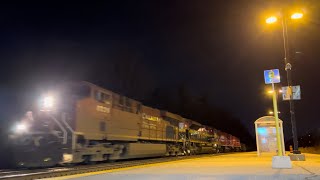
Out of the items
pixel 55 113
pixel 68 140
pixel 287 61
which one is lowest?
pixel 68 140


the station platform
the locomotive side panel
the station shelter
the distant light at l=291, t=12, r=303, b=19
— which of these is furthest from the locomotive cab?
the station shelter

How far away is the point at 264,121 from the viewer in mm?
24828

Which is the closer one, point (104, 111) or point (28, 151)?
point (28, 151)

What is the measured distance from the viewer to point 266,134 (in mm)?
26344

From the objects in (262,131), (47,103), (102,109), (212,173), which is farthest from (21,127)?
(262,131)

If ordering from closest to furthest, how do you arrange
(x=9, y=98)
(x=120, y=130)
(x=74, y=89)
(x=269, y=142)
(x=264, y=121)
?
(x=74, y=89), (x=9, y=98), (x=120, y=130), (x=264, y=121), (x=269, y=142)

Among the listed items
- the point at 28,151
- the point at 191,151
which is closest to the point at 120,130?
the point at 28,151

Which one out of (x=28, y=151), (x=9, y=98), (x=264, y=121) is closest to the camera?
(x=28, y=151)

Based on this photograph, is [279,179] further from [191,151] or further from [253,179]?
[191,151]

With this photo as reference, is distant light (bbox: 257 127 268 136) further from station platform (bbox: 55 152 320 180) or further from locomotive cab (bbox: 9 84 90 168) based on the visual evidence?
locomotive cab (bbox: 9 84 90 168)

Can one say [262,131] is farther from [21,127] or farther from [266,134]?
[21,127]

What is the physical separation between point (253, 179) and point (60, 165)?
1084 centimetres

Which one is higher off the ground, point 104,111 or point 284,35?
point 284,35

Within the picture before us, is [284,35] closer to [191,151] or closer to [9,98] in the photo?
[9,98]
